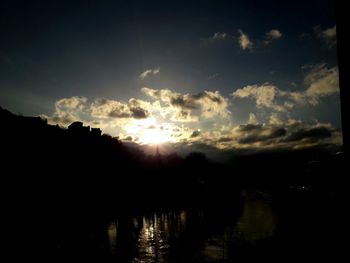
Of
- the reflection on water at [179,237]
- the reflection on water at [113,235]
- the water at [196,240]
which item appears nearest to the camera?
the water at [196,240]

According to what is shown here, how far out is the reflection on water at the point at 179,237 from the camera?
1689 inches

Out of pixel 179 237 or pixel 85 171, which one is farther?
pixel 85 171

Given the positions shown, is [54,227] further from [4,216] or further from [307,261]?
[307,261]

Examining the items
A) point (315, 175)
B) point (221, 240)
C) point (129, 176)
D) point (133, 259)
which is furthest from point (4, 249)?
point (315, 175)

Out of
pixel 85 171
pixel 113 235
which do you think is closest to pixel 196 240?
pixel 113 235

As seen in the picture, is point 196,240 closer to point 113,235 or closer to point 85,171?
point 113,235

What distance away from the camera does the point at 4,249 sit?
3891 cm

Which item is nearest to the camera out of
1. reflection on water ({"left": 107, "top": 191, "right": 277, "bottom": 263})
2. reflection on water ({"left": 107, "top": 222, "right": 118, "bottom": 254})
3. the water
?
the water

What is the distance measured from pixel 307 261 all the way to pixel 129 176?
12098cm

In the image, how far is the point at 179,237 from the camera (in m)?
56.6

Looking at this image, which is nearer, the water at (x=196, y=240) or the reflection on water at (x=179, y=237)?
the water at (x=196, y=240)

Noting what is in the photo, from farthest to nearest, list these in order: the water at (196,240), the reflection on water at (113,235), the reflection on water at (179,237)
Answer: the reflection on water at (113,235)
the reflection on water at (179,237)
the water at (196,240)

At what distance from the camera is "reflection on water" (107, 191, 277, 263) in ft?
141

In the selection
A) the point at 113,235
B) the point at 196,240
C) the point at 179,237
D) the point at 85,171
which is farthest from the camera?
the point at 85,171
